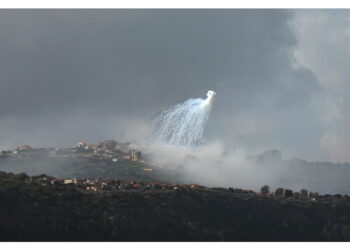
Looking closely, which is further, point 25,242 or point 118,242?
point 118,242

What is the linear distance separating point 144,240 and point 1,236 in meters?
40.0

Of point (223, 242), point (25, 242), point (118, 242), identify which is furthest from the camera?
point (223, 242)

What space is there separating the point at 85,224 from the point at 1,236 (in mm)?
26272

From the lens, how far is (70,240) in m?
184

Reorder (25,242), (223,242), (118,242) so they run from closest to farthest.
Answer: (25,242)
(118,242)
(223,242)

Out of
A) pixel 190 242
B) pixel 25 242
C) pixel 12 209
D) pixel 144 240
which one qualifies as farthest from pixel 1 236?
pixel 190 242

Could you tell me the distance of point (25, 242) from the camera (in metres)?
176

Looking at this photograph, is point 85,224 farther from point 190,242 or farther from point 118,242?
point 190,242

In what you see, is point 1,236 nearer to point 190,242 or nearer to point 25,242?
point 25,242

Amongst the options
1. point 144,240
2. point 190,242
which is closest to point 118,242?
point 144,240

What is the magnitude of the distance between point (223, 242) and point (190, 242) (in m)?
10.6

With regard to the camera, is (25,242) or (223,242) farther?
(223,242)

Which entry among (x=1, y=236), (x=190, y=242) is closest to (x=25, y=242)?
(x=1, y=236)

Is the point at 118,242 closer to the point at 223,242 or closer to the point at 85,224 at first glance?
the point at 85,224
